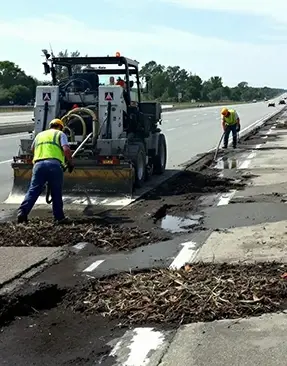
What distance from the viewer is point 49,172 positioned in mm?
9625

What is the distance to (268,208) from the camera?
1094 centimetres

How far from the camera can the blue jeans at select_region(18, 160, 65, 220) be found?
958cm

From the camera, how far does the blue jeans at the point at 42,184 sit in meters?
9.58

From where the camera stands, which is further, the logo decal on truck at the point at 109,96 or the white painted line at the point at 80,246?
the logo decal on truck at the point at 109,96

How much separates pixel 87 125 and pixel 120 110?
0.75 m

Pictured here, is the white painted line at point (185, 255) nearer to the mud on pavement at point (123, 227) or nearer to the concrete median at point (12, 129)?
the mud on pavement at point (123, 227)

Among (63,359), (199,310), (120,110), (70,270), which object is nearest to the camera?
(63,359)

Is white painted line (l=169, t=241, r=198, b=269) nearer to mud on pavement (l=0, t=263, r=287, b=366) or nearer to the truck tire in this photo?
mud on pavement (l=0, t=263, r=287, b=366)

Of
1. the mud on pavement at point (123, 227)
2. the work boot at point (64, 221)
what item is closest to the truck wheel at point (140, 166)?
the mud on pavement at point (123, 227)

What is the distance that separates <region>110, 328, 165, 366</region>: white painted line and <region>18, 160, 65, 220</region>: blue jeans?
15.3ft

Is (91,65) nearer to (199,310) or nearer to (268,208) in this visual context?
(268,208)

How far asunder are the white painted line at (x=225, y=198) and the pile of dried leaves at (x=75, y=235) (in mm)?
2816

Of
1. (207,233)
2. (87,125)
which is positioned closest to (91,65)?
(87,125)

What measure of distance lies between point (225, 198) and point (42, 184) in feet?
13.3
